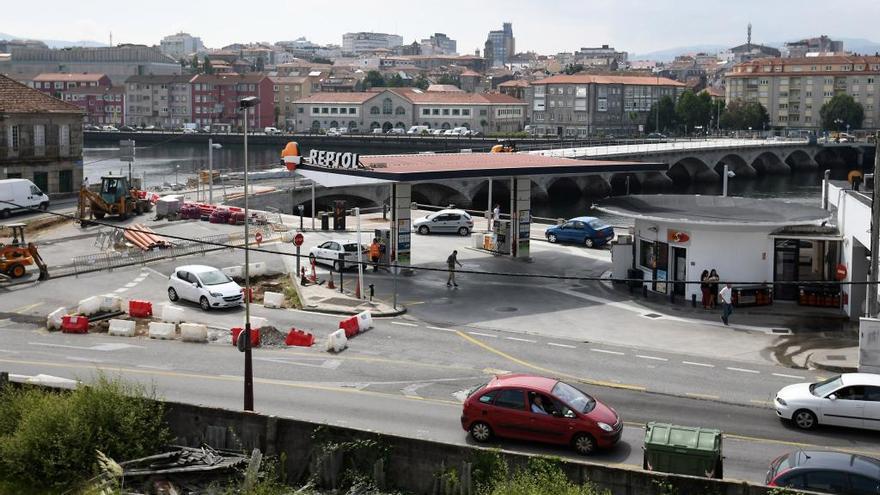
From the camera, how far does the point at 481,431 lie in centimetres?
2130

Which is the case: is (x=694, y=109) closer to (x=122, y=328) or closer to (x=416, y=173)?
(x=416, y=173)

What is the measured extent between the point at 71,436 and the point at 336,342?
11.0 metres

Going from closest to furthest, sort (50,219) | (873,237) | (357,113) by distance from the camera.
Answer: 1. (873,237)
2. (50,219)
3. (357,113)

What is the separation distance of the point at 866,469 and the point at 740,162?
12566 centimetres

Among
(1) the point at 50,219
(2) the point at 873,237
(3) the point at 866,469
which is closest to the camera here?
(3) the point at 866,469

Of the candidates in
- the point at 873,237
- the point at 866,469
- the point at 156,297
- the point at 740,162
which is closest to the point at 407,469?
the point at 866,469

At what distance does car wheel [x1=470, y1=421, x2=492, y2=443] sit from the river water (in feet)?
173

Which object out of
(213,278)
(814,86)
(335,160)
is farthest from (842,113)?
(213,278)

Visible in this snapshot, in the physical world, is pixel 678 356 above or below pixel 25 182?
below

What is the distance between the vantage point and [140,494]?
1916 centimetres

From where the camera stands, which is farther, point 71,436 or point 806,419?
point 806,419

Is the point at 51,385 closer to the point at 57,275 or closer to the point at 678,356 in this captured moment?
the point at 678,356

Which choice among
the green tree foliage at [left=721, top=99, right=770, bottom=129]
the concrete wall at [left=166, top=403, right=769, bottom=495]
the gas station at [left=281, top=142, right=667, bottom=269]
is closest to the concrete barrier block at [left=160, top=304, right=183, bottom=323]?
the gas station at [left=281, top=142, right=667, bottom=269]

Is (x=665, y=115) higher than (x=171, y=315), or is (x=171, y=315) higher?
(x=665, y=115)
